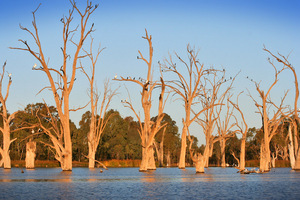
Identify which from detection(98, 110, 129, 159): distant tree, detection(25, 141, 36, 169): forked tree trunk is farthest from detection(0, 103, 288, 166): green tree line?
detection(25, 141, 36, 169): forked tree trunk

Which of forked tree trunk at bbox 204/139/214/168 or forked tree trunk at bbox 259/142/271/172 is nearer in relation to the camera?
forked tree trunk at bbox 204/139/214/168

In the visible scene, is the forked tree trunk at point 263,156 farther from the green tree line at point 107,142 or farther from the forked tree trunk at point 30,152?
the green tree line at point 107,142

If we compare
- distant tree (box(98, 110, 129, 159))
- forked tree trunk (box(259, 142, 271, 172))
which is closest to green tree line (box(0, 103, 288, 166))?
distant tree (box(98, 110, 129, 159))

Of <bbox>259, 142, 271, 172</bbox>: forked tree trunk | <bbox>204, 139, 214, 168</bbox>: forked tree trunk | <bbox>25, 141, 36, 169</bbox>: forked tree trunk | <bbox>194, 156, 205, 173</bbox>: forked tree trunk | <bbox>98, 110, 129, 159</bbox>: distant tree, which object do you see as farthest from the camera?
<bbox>98, 110, 129, 159</bbox>: distant tree

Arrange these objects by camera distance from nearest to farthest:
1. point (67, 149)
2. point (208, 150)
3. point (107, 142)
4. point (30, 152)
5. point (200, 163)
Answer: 1. point (67, 149)
2. point (200, 163)
3. point (208, 150)
4. point (30, 152)
5. point (107, 142)

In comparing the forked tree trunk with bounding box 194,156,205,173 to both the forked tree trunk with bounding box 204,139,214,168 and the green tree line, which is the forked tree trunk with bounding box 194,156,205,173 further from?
the green tree line

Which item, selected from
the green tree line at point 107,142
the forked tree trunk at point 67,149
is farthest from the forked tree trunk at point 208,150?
the green tree line at point 107,142

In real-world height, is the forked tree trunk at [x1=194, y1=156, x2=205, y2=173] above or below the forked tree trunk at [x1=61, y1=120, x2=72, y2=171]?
below

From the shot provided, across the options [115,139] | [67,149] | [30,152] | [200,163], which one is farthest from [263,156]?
[115,139]

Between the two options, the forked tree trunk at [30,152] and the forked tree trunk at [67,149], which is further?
the forked tree trunk at [30,152]

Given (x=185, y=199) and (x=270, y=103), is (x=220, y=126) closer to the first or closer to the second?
(x=270, y=103)

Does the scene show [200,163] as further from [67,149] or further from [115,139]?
[115,139]

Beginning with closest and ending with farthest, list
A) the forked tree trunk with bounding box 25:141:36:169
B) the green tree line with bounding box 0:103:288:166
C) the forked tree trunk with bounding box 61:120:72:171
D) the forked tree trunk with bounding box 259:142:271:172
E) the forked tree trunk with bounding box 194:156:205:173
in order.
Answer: the forked tree trunk with bounding box 61:120:72:171, the forked tree trunk with bounding box 194:156:205:173, the forked tree trunk with bounding box 259:142:271:172, the forked tree trunk with bounding box 25:141:36:169, the green tree line with bounding box 0:103:288:166

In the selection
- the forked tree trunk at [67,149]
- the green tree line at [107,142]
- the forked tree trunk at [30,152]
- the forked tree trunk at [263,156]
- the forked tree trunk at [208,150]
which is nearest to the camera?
the forked tree trunk at [67,149]
